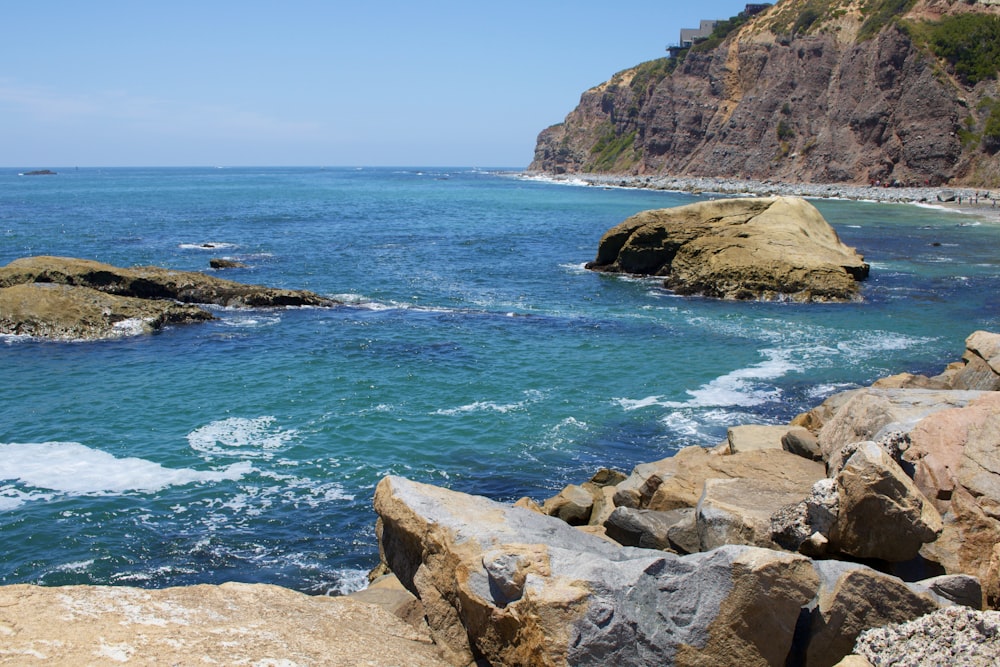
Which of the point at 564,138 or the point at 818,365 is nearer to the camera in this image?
the point at 818,365

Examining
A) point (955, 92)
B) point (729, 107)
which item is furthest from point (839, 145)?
point (729, 107)

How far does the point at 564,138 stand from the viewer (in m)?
192

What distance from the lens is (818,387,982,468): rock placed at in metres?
11.3

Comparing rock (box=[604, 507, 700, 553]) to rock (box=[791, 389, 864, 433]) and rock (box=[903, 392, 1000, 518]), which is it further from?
rock (box=[791, 389, 864, 433])

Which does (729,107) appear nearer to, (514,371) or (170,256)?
(170,256)

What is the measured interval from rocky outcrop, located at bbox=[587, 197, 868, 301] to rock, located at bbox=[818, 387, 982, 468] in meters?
23.9

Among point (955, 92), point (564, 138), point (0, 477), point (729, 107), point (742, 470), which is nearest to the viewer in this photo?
point (742, 470)

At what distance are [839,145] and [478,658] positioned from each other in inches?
4226

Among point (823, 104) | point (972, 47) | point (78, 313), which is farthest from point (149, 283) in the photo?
point (823, 104)

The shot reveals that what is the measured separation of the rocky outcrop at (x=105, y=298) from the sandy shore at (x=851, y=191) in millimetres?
62104

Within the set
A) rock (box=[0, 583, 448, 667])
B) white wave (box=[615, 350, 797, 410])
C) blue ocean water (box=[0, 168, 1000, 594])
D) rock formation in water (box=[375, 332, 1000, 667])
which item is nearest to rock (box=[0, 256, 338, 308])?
blue ocean water (box=[0, 168, 1000, 594])

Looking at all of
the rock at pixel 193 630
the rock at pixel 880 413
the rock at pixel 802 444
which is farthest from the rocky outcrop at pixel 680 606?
the rock at pixel 802 444

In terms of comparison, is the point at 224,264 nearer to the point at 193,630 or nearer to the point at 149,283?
the point at 149,283

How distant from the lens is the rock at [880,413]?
1131cm
